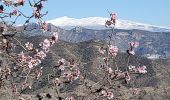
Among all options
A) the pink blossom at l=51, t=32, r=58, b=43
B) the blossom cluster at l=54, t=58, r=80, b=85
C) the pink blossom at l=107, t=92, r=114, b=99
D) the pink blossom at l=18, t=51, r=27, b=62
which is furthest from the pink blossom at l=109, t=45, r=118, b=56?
the pink blossom at l=18, t=51, r=27, b=62

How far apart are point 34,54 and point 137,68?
11.3ft

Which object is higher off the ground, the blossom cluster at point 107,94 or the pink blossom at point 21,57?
the pink blossom at point 21,57

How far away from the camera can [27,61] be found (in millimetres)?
13961

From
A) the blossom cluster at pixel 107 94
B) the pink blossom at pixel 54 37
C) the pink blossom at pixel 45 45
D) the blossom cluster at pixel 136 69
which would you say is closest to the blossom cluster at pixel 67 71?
the pink blossom at pixel 45 45

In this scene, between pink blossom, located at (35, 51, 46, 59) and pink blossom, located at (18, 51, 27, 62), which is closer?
pink blossom, located at (18, 51, 27, 62)

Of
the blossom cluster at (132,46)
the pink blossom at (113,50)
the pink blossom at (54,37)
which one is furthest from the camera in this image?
the pink blossom at (113,50)

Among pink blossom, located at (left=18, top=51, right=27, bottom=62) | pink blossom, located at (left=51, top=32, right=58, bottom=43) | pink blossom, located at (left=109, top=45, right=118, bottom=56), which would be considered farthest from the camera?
pink blossom, located at (left=109, top=45, right=118, bottom=56)

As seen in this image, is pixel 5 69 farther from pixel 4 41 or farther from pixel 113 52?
pixel 113 52

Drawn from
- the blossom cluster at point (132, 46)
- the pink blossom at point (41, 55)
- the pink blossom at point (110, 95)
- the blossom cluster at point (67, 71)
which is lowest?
the pink blossom at point (110, 95)

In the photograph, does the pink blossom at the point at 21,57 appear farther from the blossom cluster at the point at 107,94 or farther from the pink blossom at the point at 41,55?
the blossom cluster at the point at 107,94

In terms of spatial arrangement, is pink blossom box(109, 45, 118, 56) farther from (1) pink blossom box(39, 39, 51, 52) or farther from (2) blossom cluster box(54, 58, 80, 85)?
(1) pink blossom box(39, 39, 51, 52)

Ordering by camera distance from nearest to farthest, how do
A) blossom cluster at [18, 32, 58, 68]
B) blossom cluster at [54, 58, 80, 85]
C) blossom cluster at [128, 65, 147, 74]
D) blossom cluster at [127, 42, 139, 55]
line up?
blossom cluster at [18, 32, 58, 68] < blossom cluster at [54, 58, 80, 85] < blossom cluster at [128, 65, 147, 74] < blossom cluster at [127, 42, 139, 55]

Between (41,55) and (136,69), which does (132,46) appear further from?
(41,55)

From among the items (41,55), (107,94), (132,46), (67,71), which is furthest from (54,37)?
(132,46)
